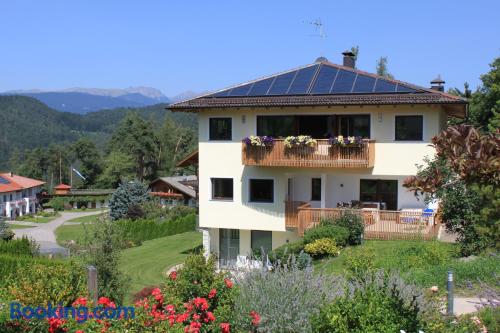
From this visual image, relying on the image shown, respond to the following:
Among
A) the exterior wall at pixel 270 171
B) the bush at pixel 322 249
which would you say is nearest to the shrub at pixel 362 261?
the bush at pixel 322 249

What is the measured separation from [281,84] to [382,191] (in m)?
6.56

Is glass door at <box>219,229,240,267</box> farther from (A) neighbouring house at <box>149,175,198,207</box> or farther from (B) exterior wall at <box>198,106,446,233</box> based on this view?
(A) neighbouring house at <box>149,175,198,207</box>

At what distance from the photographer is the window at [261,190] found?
27125 millimetres

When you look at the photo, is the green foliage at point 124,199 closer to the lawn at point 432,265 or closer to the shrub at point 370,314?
the lawn at point 432,265

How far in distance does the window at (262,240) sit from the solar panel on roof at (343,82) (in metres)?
7.09

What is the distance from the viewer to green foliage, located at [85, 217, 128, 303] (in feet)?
50.8

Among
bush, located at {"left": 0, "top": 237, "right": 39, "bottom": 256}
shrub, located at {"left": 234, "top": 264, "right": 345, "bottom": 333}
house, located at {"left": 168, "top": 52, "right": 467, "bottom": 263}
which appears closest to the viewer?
shrub, located at {"left": 234, "top": 264, "right": 345, "bottom": 333}

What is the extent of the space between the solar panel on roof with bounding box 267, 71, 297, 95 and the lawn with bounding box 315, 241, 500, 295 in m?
8.32

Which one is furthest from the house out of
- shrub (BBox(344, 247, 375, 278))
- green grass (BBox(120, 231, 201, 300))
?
shrub (BBox(344, 247, 375, 278))

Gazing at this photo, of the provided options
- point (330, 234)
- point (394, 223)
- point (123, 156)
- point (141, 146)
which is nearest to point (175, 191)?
point (123, 156)

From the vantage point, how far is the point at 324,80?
27.2 meters

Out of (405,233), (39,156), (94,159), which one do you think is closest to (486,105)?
(405,233)

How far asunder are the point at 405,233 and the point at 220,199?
28.3 ft

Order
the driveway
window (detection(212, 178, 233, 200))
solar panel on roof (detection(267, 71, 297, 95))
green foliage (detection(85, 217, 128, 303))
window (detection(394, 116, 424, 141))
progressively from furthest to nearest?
the driveway < window (detection(212, 178, 233, 200)) < solar panel on roof (detection(267, 71, 297, 95)) < window (detection(394, 116, 424, 141)) < green foliage (detection(85, 217, 128, 303))
